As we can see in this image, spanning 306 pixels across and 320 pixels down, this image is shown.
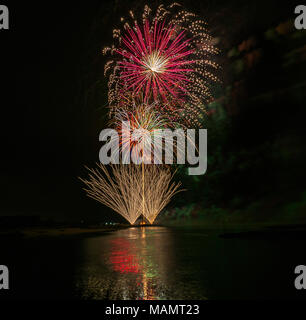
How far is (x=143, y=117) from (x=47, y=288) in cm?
2020

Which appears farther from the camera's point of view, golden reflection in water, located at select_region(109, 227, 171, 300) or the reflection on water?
golden reflection in water, located at select_region(109, 227, 171, 300)

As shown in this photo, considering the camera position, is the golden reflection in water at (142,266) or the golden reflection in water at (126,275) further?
the golden reflection in water at (142,266)

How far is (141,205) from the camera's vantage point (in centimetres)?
3375

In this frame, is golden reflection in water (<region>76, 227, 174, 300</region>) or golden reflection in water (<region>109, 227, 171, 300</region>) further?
golden reflection in water (<region>109, 227, 171, 300</region>)

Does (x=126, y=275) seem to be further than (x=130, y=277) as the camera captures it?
Yes

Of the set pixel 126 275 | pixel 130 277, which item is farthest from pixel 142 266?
pixel 130 277

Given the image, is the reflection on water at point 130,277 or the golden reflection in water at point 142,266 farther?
the golden reflection in water at point 142,266

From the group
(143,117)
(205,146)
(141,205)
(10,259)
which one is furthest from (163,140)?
(205,146)

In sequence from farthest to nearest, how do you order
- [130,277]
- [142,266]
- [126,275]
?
[142,266] → [126,275] → [130,277]

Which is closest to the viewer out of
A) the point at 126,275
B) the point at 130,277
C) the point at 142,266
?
the point at 130,277

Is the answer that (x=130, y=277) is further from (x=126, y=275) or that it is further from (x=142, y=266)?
(x=142, y=266)
